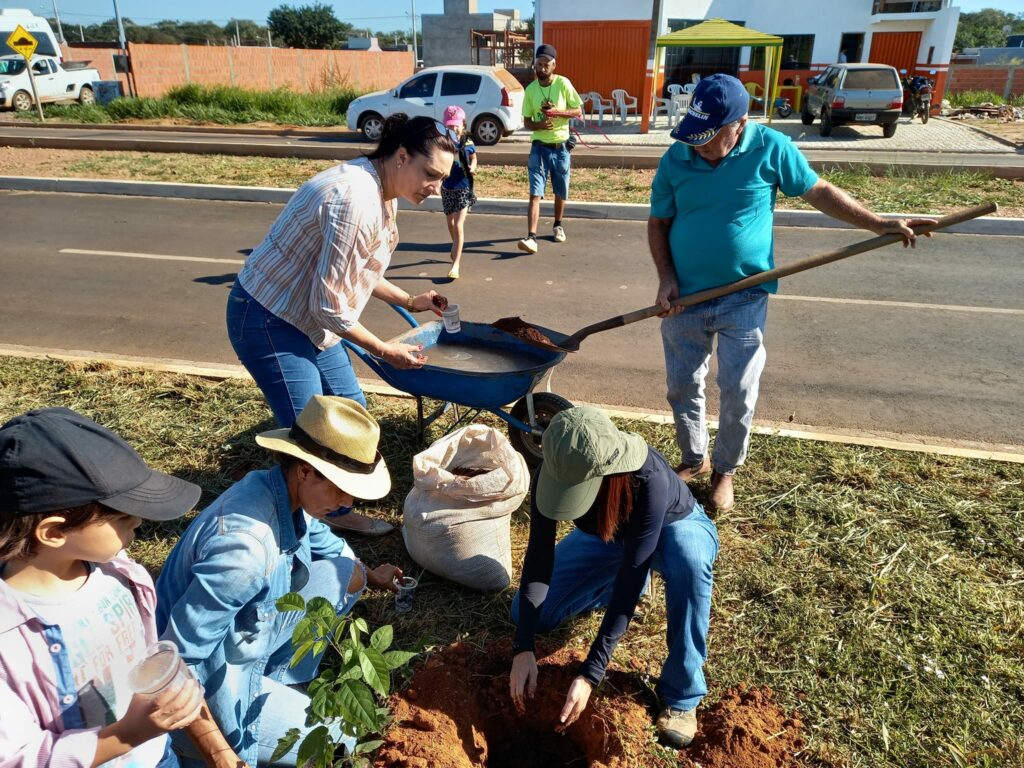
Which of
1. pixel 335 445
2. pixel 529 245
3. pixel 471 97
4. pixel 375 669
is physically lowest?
pixel 529 245

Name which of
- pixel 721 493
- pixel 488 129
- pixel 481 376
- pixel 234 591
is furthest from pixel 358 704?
pixel 488 129

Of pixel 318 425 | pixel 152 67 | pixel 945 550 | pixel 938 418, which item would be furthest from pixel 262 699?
pixel 152 67

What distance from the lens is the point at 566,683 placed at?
288cm

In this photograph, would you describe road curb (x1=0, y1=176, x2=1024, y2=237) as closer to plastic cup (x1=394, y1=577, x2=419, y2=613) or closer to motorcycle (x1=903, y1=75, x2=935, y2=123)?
plastic cup (x1=394, y1=577, x2=419, y2=613)

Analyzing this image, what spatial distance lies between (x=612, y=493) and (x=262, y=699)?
4.42 feet

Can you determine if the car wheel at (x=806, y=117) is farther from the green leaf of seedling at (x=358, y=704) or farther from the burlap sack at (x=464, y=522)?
the green leaf of seedling at (x=358, y=704)

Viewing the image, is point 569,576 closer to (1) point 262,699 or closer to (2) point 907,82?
(1) point 262,699

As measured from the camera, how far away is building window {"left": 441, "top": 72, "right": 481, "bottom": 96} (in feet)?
58.1

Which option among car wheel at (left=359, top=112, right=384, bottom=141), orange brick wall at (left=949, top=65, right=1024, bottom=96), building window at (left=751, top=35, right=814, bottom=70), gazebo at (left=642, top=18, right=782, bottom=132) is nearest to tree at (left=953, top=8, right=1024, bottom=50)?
orange brick wall at (left=949, top=65, right=1024, bottom=96)

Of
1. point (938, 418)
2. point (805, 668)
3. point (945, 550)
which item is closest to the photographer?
point (805, 668)

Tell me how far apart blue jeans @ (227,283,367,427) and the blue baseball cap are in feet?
6.29

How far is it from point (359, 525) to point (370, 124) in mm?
16770

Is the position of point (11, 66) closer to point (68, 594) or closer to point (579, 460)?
point (68, 594)

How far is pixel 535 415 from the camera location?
14.5ft
